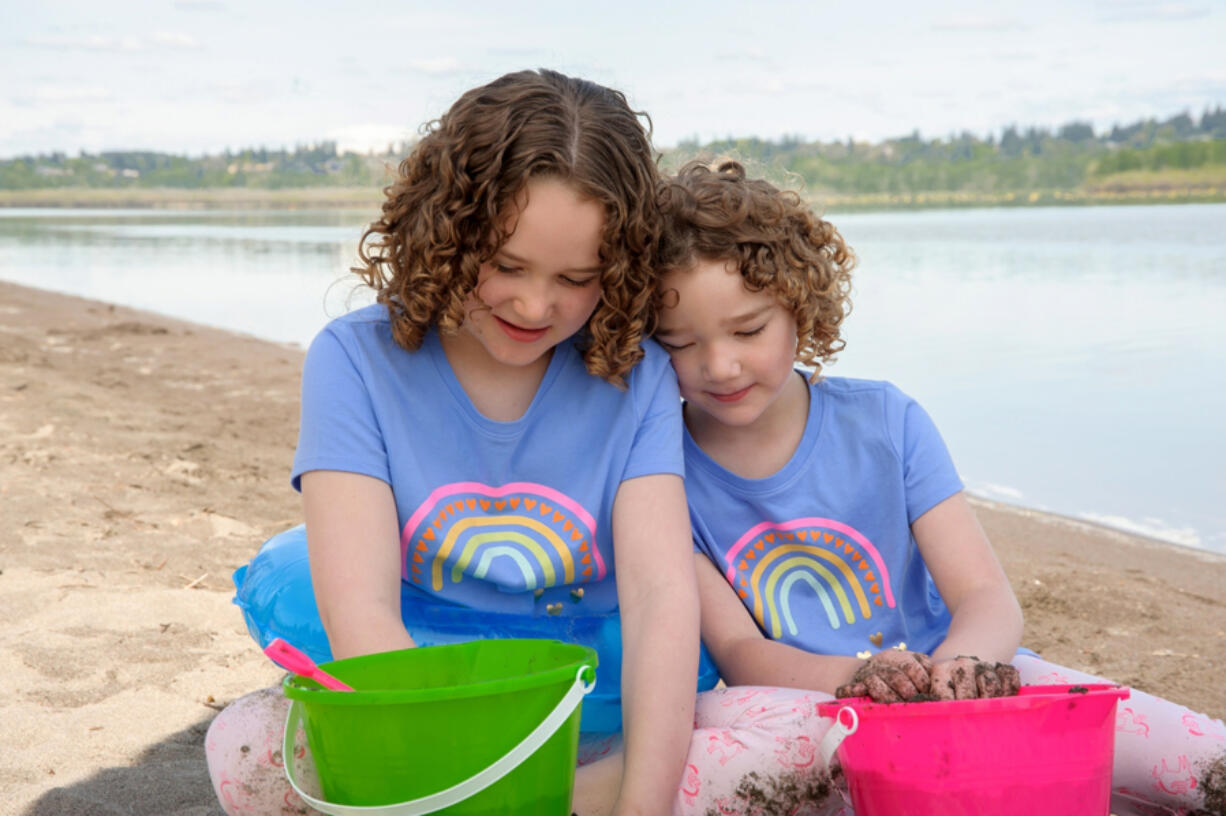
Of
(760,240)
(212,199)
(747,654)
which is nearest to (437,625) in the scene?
(747,654)

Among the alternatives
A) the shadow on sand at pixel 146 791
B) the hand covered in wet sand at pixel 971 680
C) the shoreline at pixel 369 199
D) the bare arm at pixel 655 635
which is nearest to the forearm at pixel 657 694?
the bare arm at pixel 655 635

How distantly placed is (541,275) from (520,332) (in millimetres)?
99

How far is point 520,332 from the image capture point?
175 cm

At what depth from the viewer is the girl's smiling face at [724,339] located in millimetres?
1936

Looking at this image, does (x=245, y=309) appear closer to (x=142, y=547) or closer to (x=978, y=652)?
(x=142, y=547)

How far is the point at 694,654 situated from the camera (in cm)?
169

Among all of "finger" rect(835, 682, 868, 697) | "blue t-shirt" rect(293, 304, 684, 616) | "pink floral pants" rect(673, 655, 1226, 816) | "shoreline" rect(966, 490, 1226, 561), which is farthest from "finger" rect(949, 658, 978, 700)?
"shoreline" rect(966, 490, 1226, 561)

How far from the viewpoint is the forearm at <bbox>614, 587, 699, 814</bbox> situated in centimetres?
157

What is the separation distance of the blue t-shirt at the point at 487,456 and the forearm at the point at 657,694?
0.18m

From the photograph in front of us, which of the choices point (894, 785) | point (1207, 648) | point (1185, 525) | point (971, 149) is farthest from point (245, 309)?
point (971, 149)

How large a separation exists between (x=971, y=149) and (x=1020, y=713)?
4253cm

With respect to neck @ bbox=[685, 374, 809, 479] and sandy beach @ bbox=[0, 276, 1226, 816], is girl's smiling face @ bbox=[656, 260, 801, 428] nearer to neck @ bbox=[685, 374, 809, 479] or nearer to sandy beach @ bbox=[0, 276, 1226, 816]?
neck @ bbox=[685, 374, 809, 479]

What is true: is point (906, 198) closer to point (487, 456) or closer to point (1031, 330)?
point (1031, 330)

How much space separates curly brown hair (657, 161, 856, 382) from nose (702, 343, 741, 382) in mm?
111
